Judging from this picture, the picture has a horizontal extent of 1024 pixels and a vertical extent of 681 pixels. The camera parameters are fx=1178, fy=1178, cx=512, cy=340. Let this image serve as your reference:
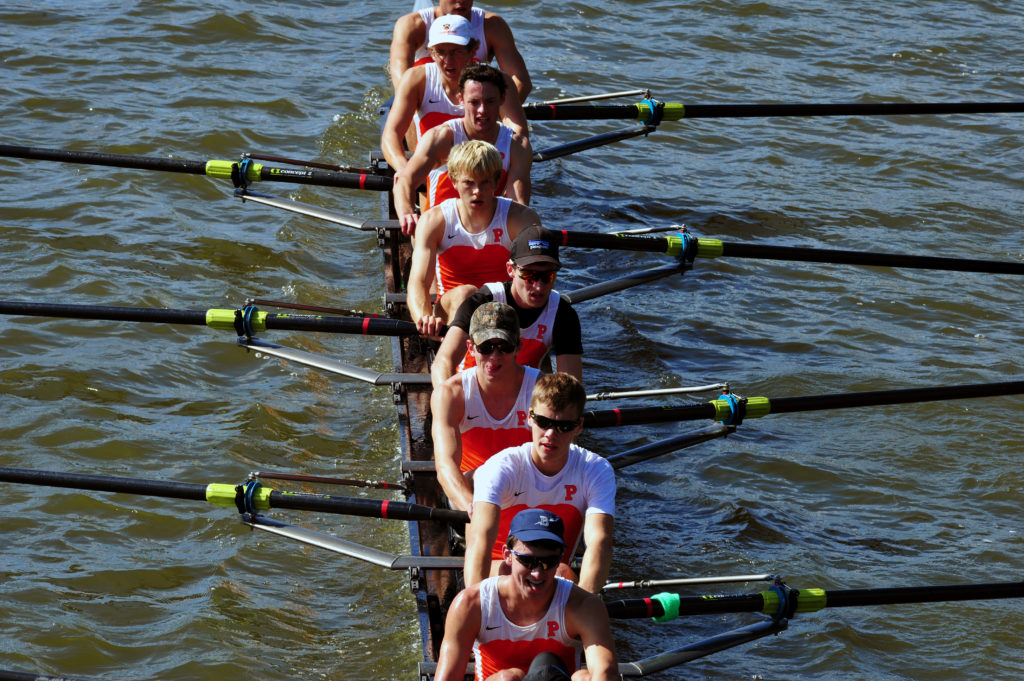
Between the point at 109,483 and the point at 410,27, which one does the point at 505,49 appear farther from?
the point at 109,483

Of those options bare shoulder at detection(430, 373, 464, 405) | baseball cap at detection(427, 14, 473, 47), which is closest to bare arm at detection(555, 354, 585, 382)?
bare shoulder at detection(430, 373, 464, 405)

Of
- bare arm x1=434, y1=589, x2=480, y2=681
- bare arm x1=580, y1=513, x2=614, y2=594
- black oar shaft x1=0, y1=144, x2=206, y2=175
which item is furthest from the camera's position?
black oar shaft x1=0, y1=144, x2=206, y2=175

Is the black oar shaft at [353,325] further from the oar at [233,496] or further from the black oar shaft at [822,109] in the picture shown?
the black oar shaft at [822,109]

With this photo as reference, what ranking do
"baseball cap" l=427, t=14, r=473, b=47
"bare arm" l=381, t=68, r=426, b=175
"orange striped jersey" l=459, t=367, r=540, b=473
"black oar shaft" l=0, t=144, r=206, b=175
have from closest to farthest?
"orange striped jersey" l=459, t=367, r=540, b=473 < "baseball cap" l=427, t=14, r=473, b=47 < "black oar shaft" l=0, t=144, r=206, b=175 < "bare arm" l=381, t=68, r=426, b=175

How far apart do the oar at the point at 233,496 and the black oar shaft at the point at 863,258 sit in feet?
9.19

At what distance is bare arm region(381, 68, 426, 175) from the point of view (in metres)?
7.30

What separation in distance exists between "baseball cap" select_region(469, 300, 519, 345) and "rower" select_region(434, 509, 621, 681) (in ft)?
3.10

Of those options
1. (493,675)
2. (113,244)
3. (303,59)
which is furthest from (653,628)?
(303,59)

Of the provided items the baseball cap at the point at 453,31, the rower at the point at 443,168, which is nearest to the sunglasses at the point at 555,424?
the rower at the point at 443,168

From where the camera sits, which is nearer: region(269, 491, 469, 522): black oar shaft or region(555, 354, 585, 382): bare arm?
region(269, 491, 469, 522): black oar shaft

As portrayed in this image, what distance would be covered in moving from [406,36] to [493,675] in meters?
5.22

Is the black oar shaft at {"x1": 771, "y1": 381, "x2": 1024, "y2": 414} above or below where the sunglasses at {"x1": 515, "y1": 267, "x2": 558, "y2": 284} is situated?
below

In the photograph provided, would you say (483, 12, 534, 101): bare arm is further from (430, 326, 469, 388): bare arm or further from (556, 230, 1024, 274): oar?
(430, 326, 469, 388): bare arm

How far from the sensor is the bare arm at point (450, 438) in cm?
467
